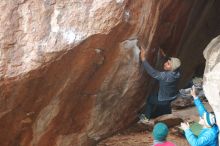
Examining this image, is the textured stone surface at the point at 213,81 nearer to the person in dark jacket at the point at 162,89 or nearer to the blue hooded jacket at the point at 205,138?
the blue hooded jacket at the point at 205,138

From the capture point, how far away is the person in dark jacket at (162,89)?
27.8 feet

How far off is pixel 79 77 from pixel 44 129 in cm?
120

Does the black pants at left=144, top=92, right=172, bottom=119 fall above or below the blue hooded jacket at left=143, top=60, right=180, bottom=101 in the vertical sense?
below

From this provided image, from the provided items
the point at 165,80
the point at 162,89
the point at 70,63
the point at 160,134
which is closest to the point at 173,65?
the point at 165,80

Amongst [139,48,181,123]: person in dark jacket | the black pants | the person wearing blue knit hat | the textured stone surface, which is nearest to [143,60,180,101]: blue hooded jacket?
[139,48,181,123]: person in dark jacket

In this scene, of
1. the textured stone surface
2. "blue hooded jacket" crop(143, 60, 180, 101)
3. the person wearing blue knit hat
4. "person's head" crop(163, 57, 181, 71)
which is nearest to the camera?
the person wearing blue knit hat

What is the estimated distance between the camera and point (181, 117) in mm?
10188

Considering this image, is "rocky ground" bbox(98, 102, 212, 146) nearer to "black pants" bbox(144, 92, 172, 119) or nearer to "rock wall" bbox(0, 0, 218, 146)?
"black pants" bbox(144, 92, 172, 119)

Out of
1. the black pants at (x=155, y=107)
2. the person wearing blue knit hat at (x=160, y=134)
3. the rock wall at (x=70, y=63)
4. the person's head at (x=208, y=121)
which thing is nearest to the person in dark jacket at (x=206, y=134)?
the person's head at (x=208, y=121)

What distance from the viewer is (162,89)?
8.95 meters

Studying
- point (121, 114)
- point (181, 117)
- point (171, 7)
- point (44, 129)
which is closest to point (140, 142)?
point (121, 114)

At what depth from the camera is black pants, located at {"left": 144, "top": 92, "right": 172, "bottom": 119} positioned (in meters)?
9.47

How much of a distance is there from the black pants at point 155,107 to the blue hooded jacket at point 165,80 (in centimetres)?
24

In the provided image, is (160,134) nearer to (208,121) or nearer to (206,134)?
(206,134)
